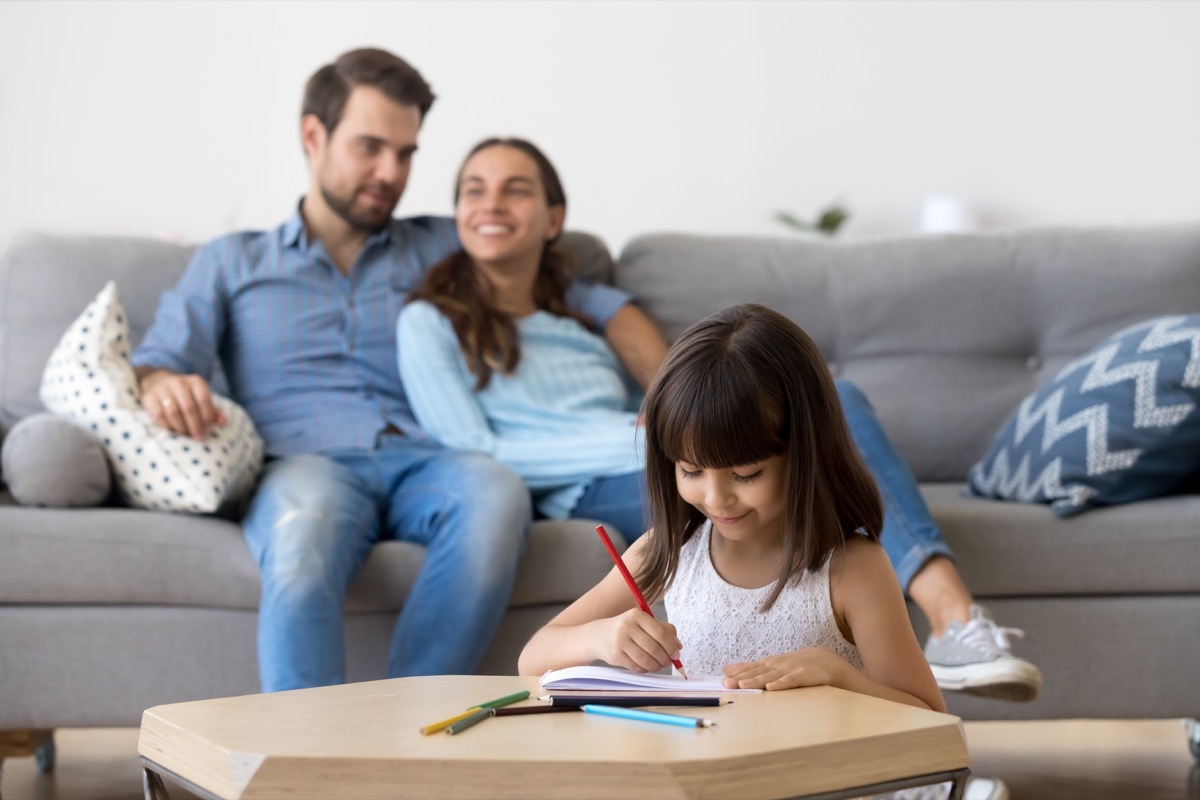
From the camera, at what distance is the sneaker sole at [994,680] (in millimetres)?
1626

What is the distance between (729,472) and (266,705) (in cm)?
41

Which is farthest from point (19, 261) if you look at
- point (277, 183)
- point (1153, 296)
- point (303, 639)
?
point (1153, 296)

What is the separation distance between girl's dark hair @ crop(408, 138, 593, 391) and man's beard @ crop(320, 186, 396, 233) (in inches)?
6.1

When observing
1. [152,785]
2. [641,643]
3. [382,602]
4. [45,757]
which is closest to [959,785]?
[641,643]

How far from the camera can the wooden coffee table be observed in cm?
71

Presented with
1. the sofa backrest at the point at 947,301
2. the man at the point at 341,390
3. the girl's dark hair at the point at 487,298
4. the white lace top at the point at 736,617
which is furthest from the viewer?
the sofa backrest at the point at 947,301

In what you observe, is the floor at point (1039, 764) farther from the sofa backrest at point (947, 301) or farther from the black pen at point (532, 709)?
the black pen at point (532, 709)

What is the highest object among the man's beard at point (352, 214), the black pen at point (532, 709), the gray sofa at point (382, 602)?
the man's beard at point (352, 214)

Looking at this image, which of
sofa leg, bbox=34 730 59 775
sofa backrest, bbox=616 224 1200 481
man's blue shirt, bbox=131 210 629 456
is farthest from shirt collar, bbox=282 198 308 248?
sofa leg, bbox=34 730 59 775

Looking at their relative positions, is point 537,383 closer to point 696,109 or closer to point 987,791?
point 987,791

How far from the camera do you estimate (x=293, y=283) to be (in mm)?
2318

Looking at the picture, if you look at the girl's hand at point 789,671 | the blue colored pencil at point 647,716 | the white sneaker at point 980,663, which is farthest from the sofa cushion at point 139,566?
the blue colored pencil at point 647,716

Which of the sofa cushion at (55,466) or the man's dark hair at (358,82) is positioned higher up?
the man's dark hair at (358,82)

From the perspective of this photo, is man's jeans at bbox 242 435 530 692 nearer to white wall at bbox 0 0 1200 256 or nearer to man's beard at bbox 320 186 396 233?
man's beard at bbox 320 186 396 233
